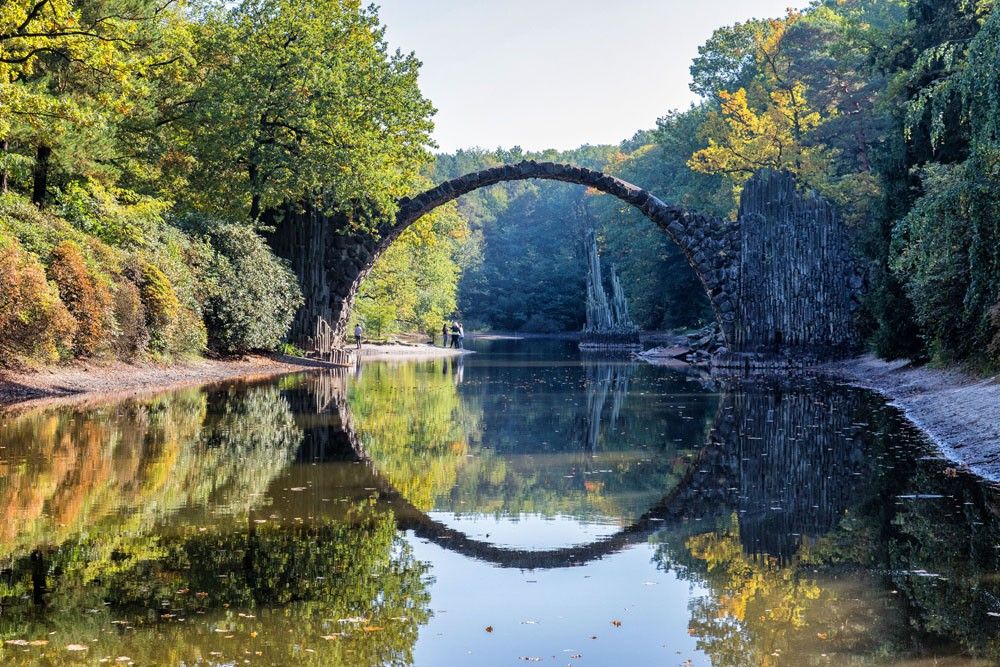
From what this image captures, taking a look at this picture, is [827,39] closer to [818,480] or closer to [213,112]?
[213,112]

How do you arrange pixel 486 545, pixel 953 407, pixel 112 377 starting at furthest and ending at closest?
1. pixel 112 377
2. pixel 953 407
3. pixel 486 545

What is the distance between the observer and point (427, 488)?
9961 mm

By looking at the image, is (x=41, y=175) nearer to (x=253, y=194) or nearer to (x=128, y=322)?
(x=128, y=322)

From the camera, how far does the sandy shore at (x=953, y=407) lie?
439 inches

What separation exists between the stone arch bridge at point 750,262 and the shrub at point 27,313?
11.7 m

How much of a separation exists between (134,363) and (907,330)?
48.4 feet

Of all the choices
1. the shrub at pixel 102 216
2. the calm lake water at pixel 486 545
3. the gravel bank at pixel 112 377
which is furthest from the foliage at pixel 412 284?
the calm lake water at pixel 486 545

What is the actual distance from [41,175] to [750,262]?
17.4 m

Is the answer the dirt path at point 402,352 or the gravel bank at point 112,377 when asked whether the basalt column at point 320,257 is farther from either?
the dirt path at point 402,352

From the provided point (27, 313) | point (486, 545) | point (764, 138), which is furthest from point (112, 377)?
point (764, 138)

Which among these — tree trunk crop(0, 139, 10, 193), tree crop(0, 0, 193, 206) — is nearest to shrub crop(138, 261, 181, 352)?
tree crop(0, 0, 193, 206)

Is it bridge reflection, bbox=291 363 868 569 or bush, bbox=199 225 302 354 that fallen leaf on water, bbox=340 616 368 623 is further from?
bush, bbox=199 225 302 354

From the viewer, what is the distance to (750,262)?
97.8 feet

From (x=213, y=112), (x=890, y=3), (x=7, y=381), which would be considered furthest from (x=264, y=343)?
(x=890, y=3)
